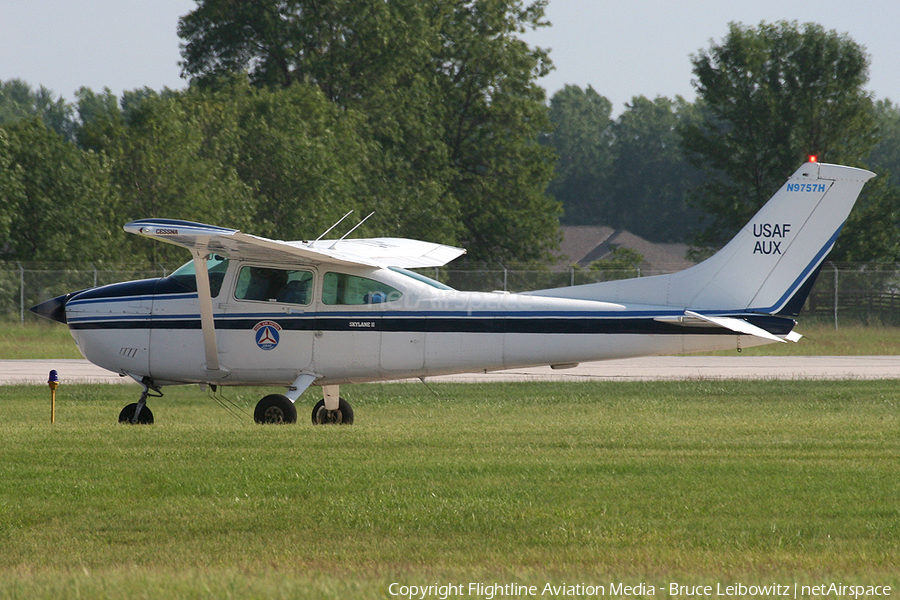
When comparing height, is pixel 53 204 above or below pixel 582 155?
below

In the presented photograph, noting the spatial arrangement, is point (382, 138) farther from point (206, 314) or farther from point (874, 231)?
point (206, 314)

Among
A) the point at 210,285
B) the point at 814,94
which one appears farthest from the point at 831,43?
the point at 210,285

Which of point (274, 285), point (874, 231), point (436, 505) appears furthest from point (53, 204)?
point (436, 505)

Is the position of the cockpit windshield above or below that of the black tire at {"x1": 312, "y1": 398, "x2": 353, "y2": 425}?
above

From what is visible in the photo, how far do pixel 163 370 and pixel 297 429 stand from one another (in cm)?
233

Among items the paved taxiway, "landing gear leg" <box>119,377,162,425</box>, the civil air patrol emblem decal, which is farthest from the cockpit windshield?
the paved taxiway

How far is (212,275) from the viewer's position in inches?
526

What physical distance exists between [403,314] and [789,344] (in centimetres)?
2248

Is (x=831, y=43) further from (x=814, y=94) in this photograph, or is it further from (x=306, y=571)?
(x=306, y=571)

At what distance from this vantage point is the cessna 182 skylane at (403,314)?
12625 millimetres

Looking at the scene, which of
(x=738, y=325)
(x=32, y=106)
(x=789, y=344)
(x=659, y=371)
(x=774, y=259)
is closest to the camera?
(x=738, y=325)

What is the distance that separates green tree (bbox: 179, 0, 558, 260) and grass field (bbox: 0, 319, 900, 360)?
17.6 meters

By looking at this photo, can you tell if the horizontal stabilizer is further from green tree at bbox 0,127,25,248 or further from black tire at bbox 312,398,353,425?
green tree at bbox 0,127,25,248

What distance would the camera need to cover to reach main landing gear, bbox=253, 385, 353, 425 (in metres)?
13.1
